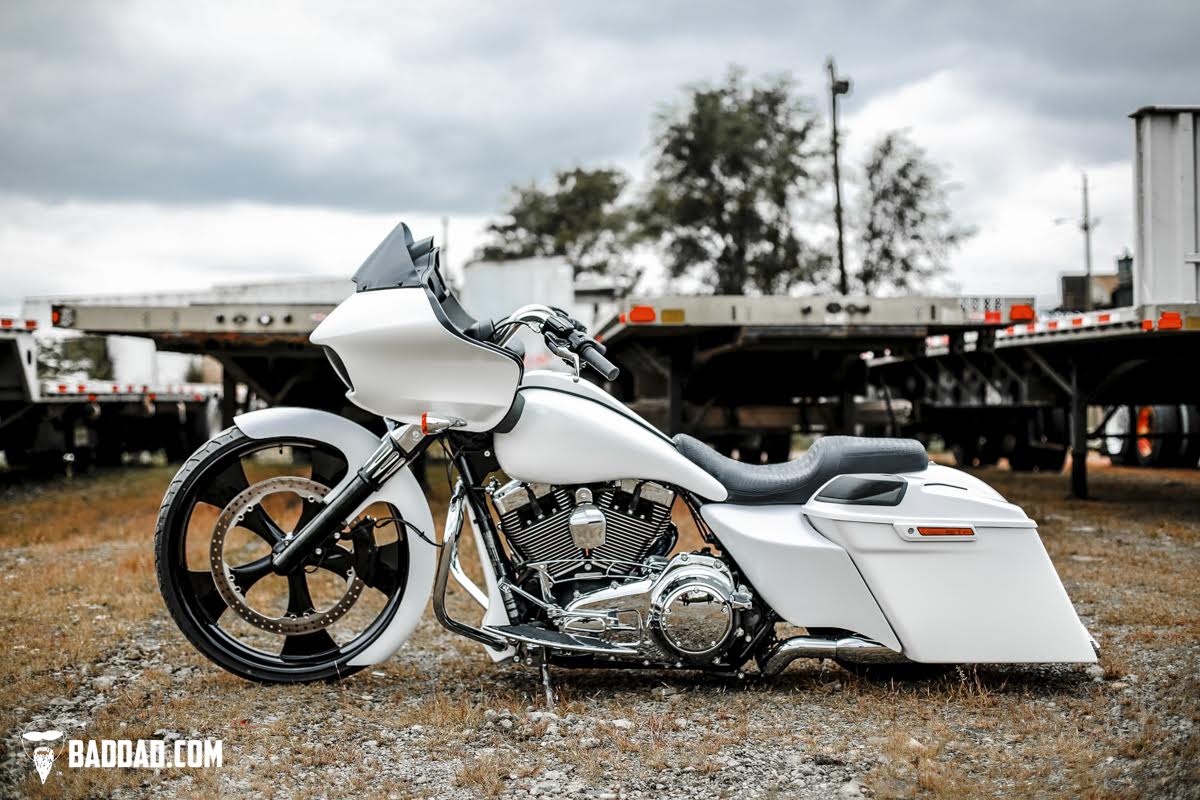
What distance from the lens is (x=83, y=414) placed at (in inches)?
536

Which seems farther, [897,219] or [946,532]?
[897,219]

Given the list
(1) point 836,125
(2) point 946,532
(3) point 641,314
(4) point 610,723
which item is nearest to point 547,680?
(4) point 610,723

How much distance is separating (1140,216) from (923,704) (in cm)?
519

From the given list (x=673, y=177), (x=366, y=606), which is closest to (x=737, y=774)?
(x=366, y=606)

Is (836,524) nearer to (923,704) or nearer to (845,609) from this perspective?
(845,609)

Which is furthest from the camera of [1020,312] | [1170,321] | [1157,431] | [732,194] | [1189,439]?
[732,194]

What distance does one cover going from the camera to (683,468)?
3443mm

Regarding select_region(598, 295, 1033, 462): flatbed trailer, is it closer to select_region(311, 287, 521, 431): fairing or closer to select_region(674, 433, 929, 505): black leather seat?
select_region(674, 433, 929, 505): black leather seat

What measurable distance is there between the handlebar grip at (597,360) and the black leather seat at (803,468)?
18.7 inches

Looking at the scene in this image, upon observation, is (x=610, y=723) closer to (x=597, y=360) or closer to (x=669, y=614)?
(x=669, y=614)

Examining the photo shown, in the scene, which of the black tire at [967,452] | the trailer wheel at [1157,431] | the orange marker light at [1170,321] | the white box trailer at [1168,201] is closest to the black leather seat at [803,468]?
the orange marker light at [1170,321]

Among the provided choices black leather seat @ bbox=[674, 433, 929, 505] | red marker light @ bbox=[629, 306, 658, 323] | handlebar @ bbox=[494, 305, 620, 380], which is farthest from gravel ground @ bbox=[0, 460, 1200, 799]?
red marker light @ bbox=[629, 306, 658, 323]

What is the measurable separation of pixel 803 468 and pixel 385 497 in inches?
56.9

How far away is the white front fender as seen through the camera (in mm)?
3547
